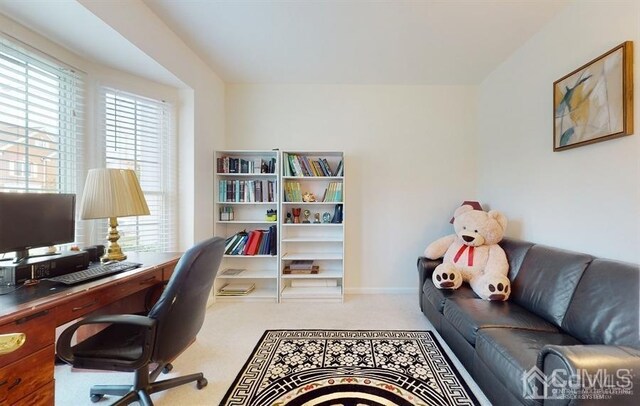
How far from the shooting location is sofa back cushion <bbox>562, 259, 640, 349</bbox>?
1.22 metres

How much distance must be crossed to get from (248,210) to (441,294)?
2212 mm

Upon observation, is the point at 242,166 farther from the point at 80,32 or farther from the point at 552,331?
the point at 552,331

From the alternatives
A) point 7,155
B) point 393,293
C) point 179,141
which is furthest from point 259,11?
point 393,293

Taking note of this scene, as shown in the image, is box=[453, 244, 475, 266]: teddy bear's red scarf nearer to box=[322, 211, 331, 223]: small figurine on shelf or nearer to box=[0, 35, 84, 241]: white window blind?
box=[322, 211, 331, 223]: small figurine on shelf

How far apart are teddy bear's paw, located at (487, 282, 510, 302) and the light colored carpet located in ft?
1.73

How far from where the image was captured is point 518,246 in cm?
208

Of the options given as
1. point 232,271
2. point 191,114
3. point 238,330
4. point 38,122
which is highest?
point 191,114

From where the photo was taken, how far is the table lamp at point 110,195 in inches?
59.4

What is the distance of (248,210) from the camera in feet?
10.1

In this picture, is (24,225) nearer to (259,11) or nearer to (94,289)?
(94,289)

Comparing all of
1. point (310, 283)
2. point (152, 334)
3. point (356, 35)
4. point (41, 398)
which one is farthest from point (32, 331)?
point (356, 35)

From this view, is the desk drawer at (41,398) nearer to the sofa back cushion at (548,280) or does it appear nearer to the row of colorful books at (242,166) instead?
the row of colorful books at (242,166)

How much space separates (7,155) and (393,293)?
348cm

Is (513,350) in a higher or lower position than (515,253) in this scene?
lower
